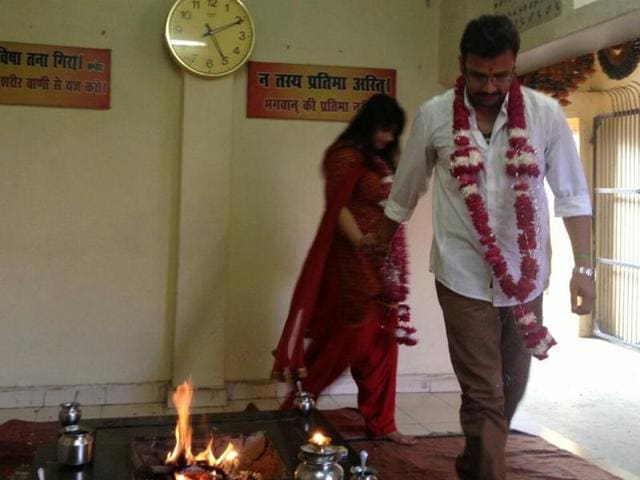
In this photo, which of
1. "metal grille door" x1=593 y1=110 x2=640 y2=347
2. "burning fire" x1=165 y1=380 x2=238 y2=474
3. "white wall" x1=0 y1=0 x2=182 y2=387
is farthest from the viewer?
"metal grille door" x1=593 y1=110 x2=640 y2=347

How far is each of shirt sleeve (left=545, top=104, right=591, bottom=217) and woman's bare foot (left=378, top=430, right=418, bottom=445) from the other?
1502mm

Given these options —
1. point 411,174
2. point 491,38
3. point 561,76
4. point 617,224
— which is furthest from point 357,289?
point 617,224

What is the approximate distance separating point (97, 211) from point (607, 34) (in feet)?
9.31

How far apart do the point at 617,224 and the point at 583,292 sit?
15.3 feet

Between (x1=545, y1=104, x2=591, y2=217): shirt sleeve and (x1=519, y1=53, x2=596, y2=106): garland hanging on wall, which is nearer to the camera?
(x1=545, y1=104, x2=591, y2=217): shirt sleeve

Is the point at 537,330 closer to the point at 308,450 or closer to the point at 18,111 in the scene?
the point at 308,450

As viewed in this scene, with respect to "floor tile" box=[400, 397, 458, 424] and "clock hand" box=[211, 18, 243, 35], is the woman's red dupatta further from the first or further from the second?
"clock hand" box=[211, 18, 243, 35]

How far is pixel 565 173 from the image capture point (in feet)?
7.89

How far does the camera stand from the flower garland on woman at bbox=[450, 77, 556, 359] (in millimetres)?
2328

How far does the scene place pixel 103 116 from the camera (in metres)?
4.17

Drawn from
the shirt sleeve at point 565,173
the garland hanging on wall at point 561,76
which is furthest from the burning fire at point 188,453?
the garland hanging on wall at point 561,76

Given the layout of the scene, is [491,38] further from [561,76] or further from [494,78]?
[561,76]

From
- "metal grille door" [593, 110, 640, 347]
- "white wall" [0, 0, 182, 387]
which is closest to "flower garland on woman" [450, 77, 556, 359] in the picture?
"white wall" [0, 0, 182, 387]

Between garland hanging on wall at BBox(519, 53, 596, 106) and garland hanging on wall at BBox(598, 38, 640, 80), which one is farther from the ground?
garland hanging on wall at BBox(598, 38, 640, 80)
